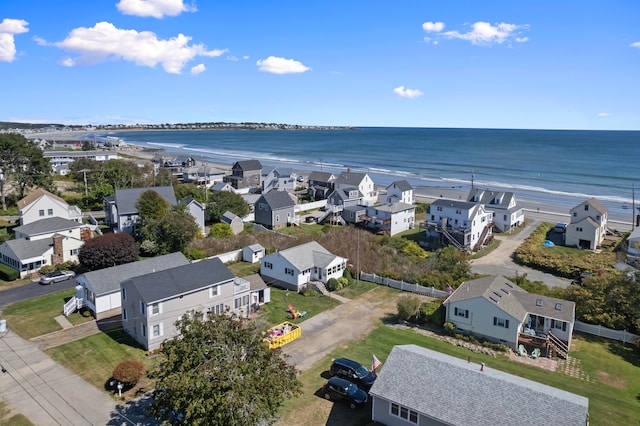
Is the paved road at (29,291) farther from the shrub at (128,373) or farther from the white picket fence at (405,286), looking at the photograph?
the white picket fence at (405,286)

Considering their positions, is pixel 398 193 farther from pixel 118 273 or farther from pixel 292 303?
pixel 118 273

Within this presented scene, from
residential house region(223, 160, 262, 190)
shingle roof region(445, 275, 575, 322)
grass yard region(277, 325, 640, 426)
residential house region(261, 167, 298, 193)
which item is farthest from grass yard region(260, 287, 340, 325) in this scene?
residential house region(223, 160, 262, 190)

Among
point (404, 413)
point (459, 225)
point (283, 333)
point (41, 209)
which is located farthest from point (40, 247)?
point (459, 225)

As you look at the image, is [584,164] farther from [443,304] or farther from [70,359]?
[70,359]

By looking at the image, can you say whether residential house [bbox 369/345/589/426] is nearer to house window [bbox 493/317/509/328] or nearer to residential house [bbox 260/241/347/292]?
house window [bbox 493/317/509/328]

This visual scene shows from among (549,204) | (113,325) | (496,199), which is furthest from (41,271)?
(549,204)

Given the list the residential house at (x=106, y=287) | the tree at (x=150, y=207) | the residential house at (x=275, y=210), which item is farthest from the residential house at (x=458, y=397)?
the residential house at (x=275, y=210)
